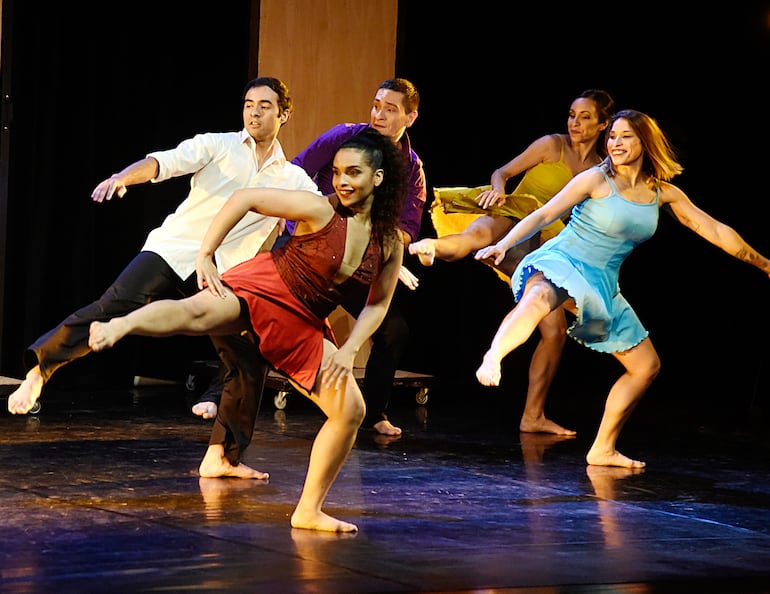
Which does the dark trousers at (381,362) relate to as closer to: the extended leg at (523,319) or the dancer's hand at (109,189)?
the extended leg at (523,319)

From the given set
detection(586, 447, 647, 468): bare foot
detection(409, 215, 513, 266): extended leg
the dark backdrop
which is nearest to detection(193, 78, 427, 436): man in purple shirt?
detection(409, 215, 513, 266): extended leg

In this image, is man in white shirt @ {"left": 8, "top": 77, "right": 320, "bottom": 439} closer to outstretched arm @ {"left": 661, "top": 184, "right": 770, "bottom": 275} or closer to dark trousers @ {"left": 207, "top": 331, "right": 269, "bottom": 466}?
dark trousers @ {"left": 207, "top": 331, "right": 269, "bottom": 466}

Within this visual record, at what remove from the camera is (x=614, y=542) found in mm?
3783

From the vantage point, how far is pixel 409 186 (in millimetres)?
5605

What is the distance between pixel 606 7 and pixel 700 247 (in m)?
1.74

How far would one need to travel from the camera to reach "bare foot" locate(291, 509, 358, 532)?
3.74 metres

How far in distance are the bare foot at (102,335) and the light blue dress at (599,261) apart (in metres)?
1.99

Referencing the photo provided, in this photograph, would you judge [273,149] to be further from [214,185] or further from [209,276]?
[209,276]

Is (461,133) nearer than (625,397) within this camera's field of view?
No

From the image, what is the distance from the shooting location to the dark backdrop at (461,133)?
22.9 ft

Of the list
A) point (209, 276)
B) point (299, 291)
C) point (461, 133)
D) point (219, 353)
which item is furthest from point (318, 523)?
point (461, 133)

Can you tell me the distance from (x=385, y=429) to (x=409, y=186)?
1160mm

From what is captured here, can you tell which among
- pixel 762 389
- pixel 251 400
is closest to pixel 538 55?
pixel 762 389

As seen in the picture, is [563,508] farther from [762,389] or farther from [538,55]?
[538,55]
